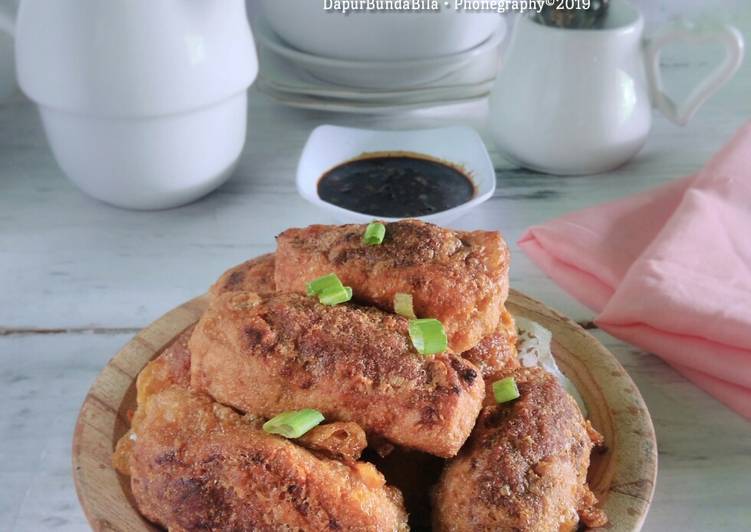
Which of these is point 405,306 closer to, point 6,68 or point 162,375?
point 162,375

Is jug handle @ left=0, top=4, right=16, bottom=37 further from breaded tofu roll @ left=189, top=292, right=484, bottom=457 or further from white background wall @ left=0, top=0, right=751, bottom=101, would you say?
white background wall @ left=0, top=0, right=751, bottom=101

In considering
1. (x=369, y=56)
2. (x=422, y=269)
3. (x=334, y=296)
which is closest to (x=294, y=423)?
(x=334, y=296)

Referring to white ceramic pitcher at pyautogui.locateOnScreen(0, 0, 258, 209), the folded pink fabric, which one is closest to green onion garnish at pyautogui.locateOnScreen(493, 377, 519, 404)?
the folded pink fabric

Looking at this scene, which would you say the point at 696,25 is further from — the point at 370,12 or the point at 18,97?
the point at 18,97

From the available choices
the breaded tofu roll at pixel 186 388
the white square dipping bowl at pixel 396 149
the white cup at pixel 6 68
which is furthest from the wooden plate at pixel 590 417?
the white cup at pixel 6 68

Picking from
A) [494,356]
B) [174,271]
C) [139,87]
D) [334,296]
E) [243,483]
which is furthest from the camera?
[174,271]

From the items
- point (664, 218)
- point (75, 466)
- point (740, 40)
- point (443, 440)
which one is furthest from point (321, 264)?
point (740, 40)

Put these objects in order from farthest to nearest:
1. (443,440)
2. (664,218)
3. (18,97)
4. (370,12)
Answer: (18,97), (370,12), (664,218), (443,440)
